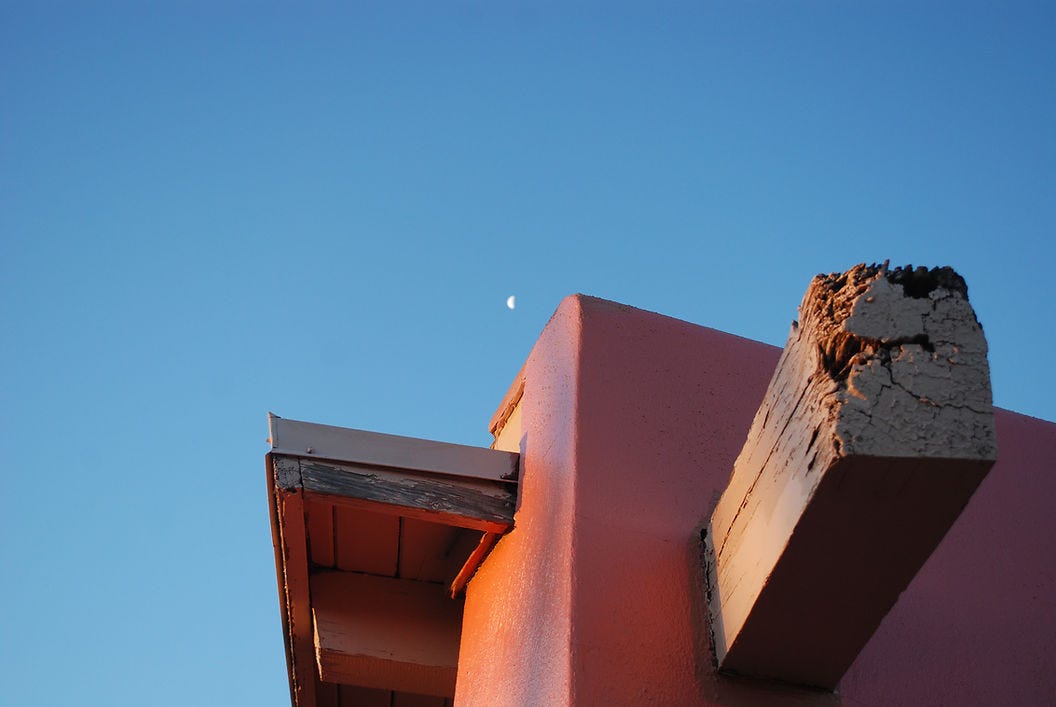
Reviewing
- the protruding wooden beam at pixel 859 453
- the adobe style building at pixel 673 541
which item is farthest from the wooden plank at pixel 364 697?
the protruding wooden beam at pixel 859 453

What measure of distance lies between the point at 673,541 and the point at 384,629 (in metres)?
1.20

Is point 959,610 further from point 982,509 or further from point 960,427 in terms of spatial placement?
point 960,427

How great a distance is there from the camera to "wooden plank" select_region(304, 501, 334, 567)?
8.91 ft

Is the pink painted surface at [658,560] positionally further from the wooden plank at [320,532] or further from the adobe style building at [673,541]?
the wooden plank at [320,532]

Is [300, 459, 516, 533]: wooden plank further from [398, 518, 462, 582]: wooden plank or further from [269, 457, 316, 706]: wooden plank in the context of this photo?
[398, 518, 462, 582]: wooden plank

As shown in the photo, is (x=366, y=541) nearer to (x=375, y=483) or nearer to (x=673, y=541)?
(x=375, y=483)

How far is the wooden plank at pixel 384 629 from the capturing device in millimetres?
3025

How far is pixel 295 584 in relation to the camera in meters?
2.87

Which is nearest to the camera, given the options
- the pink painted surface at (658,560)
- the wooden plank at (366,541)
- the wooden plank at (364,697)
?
the pink painted surface at (658,560)

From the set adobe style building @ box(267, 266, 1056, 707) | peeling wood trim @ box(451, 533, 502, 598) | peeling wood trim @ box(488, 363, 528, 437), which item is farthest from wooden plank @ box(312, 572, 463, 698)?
peeling wood trim @ box(488, 363, 528, 437)

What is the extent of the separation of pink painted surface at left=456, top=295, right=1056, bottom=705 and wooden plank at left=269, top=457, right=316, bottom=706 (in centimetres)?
49

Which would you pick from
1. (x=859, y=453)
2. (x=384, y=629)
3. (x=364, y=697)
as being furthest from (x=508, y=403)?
(x=859, y=453)

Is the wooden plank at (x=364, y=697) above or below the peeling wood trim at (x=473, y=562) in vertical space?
above

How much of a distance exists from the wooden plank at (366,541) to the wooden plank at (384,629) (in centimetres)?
6
